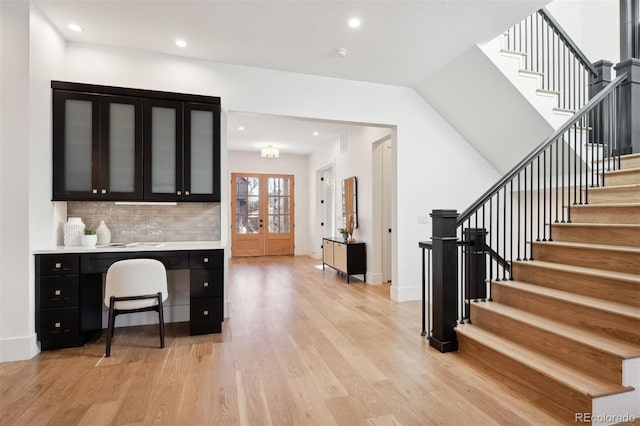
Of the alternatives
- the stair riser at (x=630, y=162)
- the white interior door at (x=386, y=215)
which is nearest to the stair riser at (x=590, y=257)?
the stair riser at (x=630, y=162)

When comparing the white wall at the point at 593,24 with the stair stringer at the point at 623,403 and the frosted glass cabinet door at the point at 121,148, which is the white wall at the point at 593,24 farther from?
the frosted glass cabinet door at the point at 121,148

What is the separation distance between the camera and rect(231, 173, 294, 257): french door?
9375mm

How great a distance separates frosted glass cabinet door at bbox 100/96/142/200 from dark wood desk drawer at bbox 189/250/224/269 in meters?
0.90

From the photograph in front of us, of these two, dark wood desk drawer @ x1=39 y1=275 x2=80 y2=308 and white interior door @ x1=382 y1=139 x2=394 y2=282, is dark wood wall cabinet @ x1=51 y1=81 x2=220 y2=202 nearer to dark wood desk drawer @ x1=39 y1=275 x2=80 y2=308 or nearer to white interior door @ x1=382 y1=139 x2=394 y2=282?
dark wood desk drawer @ x1=39 y1=275 x2=80 y2=308

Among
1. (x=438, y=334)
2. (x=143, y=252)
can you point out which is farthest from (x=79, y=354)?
(x=438, y=334)

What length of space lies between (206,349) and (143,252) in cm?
111

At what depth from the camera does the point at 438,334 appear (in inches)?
116

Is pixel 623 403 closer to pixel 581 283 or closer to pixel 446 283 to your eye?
pixel 581 283

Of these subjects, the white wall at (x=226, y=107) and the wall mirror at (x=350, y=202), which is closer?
the white wall at (x=226, y=107)

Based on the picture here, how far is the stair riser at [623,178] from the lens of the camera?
3267 millimetres

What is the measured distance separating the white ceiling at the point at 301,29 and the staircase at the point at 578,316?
2100 millimetres

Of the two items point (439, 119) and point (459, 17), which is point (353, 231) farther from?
point (459, 17)

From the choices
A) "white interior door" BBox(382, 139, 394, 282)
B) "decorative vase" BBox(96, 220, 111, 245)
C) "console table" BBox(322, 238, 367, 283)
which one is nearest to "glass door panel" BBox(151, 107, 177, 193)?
"decorative vase" BBox(96, 220, 111, 245)

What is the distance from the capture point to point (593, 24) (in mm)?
5234
